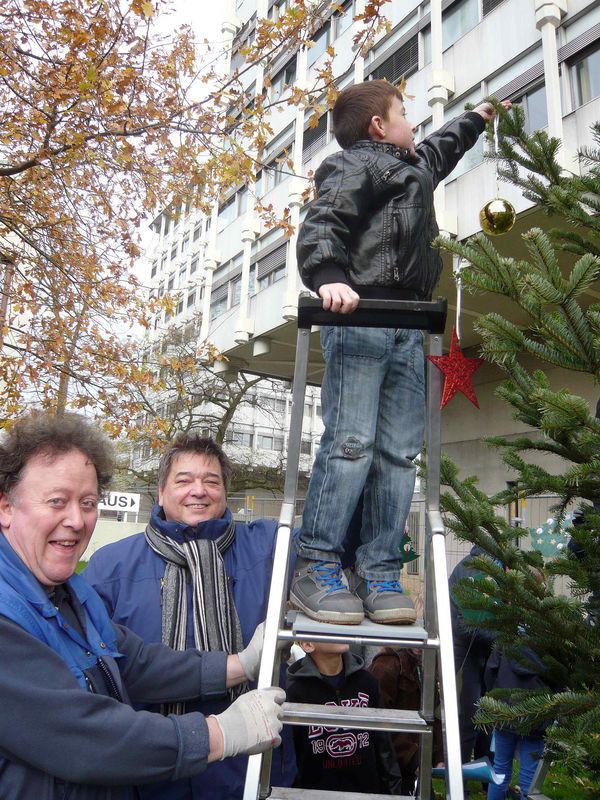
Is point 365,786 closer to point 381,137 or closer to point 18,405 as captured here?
point 381,137

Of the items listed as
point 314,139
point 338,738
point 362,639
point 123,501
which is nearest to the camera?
point 362,639

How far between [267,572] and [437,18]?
1405cm

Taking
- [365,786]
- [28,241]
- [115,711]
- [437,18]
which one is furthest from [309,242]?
[437,18]

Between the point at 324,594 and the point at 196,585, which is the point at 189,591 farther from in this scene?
the point at 324,594

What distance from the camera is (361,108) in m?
2.69

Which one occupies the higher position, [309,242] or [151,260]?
[151,260]

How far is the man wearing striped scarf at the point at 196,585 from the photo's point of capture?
96.4 inches

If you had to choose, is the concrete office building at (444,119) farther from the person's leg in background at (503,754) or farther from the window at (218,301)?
the person's leg in background at (503,754)

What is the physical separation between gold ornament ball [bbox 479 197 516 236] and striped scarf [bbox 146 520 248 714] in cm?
201

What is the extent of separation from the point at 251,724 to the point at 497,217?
2.50m

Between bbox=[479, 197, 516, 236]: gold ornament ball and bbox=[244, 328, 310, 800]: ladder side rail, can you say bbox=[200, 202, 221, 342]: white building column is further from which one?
bbox=[244, 328, 310, 800]: ladder side rail

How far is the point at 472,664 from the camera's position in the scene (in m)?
4.70

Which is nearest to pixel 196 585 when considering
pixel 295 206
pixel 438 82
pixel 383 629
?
pixel 383 629

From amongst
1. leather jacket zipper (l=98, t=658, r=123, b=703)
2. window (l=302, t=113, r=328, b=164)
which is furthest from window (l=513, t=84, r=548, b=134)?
leather jacket zipper (l=98, t=658, r=123, b=703)
